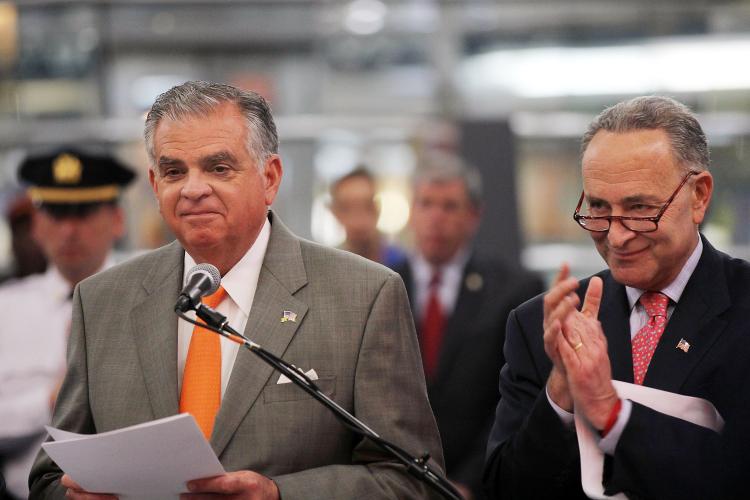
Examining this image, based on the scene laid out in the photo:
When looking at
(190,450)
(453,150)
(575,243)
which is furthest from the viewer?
(575,243)

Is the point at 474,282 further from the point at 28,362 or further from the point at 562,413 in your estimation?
the point at 562,413

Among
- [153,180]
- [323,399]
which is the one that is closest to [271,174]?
[153,180]

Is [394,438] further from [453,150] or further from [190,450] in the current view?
[453,150]

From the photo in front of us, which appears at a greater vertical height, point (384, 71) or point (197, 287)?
point (384, 71)

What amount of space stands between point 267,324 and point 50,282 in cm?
246

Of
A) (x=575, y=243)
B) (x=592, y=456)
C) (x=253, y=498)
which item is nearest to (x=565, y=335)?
(x=592, y=456)

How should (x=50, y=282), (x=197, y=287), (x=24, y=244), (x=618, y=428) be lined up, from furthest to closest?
(x=24, y=244) → (x=50, y=282) → (x=618, y=428) → (x=197, y=287)

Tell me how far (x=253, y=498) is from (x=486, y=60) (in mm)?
8973

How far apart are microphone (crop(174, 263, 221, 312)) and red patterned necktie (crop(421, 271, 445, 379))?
2718 mm

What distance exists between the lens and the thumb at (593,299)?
2.91 metres

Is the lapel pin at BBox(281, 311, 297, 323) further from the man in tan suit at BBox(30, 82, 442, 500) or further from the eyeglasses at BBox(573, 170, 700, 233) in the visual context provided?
the eyeglasses at BBox(573, 170, 700, 233)

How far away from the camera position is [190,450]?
2.68 meters

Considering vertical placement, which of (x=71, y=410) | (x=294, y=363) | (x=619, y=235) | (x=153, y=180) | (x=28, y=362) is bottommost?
(x=28, y=362)

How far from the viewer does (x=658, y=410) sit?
113 inches
